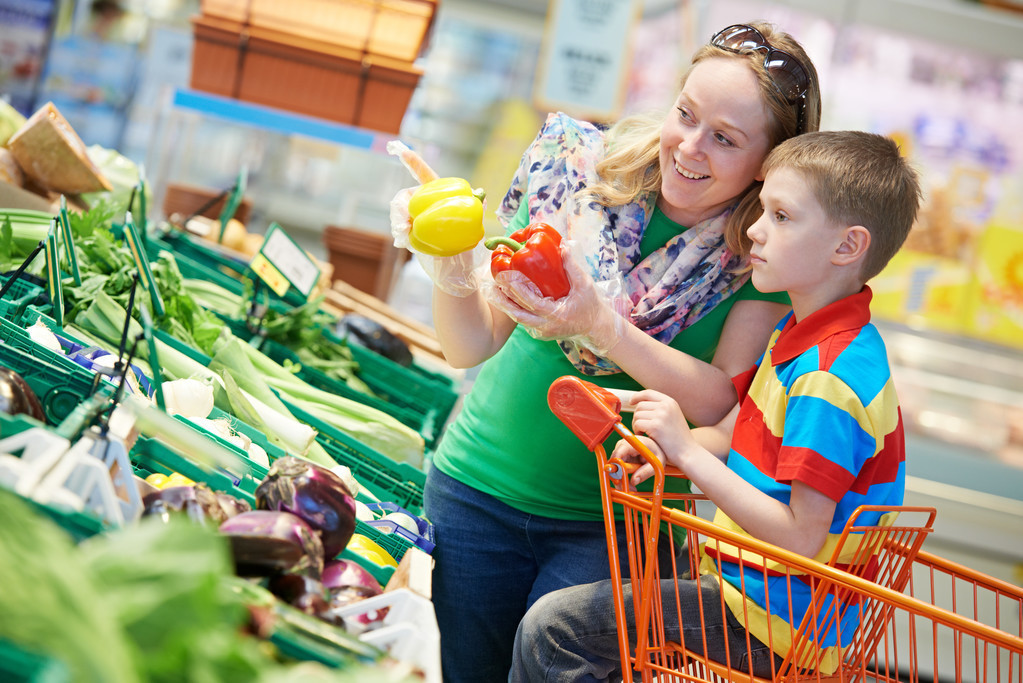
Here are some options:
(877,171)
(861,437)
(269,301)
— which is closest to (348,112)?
(269,301)

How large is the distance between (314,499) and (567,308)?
0.60 meters

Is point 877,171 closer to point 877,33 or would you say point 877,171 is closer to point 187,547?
point 187,547

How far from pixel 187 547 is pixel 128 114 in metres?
5.65

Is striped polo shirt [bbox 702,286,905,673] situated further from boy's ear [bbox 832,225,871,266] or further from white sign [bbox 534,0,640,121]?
white sign [bbox 534,0,640,121]

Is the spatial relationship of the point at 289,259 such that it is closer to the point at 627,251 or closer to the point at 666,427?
the point at 627,251

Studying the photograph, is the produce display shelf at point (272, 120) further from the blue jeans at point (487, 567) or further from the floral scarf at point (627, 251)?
→ the blue jeans at point (487, 567)

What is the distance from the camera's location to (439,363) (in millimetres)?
3191

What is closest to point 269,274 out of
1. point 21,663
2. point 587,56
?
point 21,663

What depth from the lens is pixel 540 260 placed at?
1.57 meters

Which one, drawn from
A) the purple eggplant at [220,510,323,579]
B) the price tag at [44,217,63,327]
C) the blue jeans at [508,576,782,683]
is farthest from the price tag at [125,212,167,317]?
the blue jeans at [508,576,782,683]

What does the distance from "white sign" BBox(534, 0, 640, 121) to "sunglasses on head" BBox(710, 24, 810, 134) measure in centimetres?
299

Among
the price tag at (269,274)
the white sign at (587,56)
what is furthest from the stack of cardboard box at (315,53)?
the price tag at (269,274)

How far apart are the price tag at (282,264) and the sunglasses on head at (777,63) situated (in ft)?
4.68

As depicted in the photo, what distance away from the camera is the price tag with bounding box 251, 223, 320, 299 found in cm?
259
